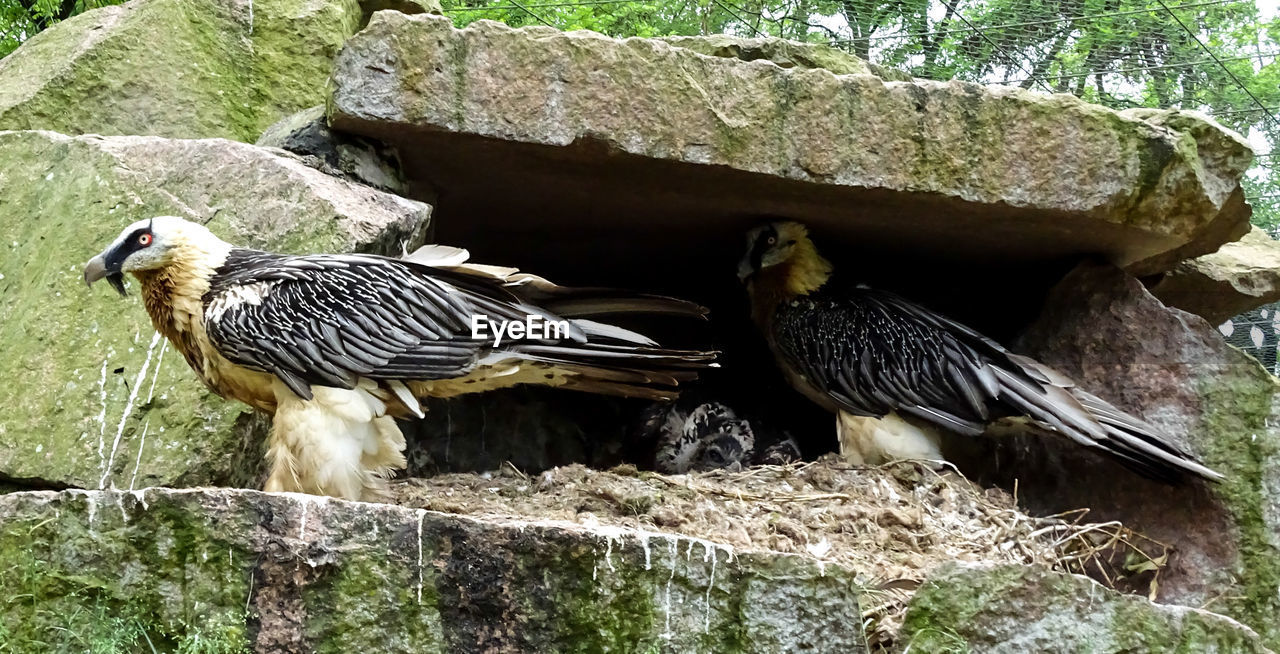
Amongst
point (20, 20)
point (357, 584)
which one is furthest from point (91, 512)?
point (20, 20)

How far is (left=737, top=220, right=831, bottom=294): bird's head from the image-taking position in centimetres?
536

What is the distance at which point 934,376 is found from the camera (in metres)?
5.05

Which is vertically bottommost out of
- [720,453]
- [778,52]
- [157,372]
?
[720,453]

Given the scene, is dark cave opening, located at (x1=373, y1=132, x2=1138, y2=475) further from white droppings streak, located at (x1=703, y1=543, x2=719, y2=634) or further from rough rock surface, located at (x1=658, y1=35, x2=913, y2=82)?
white droppings streak, located at (x1=703, y1=543, x2=719, y2=634)

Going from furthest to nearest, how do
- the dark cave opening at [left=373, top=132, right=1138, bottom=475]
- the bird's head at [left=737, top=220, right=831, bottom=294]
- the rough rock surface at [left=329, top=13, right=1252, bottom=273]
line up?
the bird's head at [left=737, top=220, right=831, bottom=294] < the dark cave opening at [left=373, top=132, right=1138, bottom=475] < the rough rock surface at [left=329, top=13, right=1252, bottom=273]

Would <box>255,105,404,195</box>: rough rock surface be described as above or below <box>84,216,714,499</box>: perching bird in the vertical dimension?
above

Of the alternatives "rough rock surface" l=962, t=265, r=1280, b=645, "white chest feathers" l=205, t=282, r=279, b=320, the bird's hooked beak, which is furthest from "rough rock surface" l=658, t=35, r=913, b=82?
the bird's hooked beak

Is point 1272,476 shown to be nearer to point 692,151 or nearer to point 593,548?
point 692,151

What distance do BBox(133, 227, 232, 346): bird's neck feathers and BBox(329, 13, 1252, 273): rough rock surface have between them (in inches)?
32.0

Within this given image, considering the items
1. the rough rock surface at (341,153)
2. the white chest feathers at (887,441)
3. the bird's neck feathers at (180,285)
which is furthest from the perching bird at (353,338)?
the white chest feathers at (887,441)

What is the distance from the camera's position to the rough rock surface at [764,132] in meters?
4.48

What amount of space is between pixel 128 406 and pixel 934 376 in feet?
9.55

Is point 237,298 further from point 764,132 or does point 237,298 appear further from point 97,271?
point 764,132

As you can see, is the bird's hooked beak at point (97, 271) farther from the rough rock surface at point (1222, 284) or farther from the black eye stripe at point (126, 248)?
the rough rock surface at point (1222, 284)
